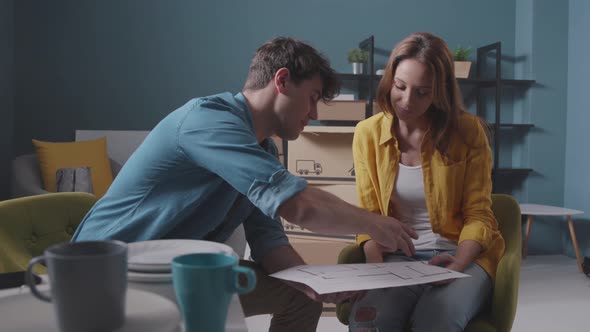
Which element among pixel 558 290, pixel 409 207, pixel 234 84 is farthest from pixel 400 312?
pixel 234 84

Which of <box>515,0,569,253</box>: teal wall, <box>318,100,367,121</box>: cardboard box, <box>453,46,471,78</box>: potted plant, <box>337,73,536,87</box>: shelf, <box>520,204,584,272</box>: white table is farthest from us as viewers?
<box>515,0,569,253</box>: teal wall

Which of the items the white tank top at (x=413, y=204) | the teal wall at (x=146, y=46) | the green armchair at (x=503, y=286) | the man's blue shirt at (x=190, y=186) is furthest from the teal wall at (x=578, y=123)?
the man's blue shirt at (x=190, y=186)

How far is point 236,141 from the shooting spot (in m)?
0.98

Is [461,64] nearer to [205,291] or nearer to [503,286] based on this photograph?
[503,286]

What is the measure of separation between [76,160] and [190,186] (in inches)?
87.1

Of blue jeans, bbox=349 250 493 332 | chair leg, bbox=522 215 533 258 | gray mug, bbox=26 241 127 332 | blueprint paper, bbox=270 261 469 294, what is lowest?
chair leg, bbox=522 215 533 258

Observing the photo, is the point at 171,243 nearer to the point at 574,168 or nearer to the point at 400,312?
the point at 400,312

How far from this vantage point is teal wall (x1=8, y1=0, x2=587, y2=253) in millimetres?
3646

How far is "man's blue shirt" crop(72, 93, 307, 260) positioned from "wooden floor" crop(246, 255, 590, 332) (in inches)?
51.7

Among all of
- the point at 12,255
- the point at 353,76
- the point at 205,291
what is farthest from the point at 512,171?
the point at 205,291

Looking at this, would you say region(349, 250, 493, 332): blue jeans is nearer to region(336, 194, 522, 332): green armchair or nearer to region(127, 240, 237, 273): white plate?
region(336, 194, 522, 332): green armchair

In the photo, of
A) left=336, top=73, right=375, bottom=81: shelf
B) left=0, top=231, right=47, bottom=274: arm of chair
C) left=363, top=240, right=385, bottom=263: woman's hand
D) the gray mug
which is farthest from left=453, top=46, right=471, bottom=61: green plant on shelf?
the gray mug

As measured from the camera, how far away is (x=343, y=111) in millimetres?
3160

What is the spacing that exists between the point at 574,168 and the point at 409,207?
3.09 metres
